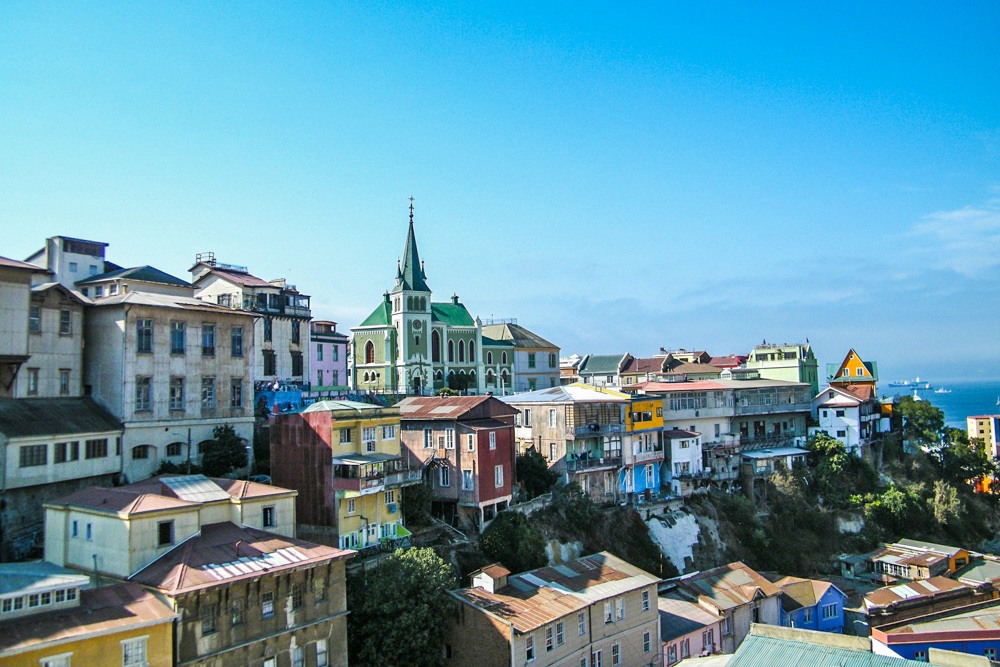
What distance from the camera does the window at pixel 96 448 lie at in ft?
110

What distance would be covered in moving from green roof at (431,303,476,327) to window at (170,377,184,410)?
42.5m

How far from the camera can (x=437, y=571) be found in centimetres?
3203

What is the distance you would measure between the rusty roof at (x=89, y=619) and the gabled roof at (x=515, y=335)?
64153 millimetres

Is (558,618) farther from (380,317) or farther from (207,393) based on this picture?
(380,317)

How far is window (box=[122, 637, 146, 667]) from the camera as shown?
22591 mm

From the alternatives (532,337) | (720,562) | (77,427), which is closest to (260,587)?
(77,427)

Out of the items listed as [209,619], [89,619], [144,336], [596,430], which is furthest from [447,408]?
[89,619]

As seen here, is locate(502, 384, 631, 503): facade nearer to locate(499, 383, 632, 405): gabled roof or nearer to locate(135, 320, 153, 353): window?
locate(499, 383, 632, 405): gabled roof

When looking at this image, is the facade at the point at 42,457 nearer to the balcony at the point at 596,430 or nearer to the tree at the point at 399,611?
the tree at the point at 399,611

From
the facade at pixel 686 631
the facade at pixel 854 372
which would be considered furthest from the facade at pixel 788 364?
the facade at pixel 686 631

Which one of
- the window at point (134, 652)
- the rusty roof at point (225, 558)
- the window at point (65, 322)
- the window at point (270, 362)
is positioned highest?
the window at point (65, 322)

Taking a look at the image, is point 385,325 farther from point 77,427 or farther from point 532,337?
point 77,427

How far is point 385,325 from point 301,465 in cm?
4079

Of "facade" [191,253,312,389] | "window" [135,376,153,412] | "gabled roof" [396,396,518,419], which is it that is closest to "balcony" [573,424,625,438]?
"gabled roof" [396,396,518,419]
